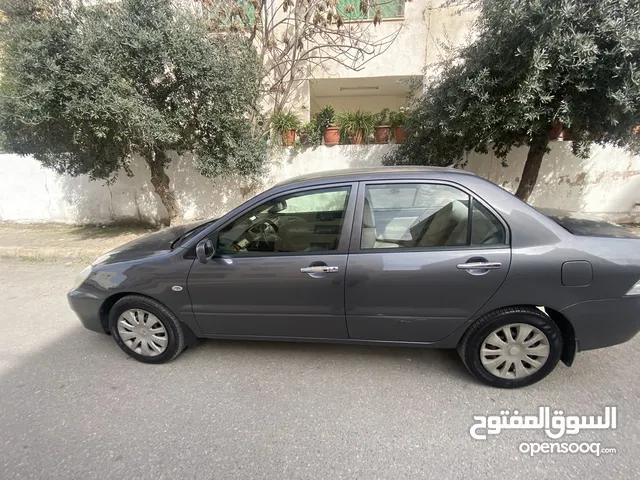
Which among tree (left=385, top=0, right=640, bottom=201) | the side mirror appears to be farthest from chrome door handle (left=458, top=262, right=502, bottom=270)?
tree (left=385, top=0, right=640, bottom=201)

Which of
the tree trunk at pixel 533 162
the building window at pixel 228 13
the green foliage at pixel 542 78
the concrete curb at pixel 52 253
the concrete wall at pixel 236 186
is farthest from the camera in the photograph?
the concrete wall at pixel 236 186

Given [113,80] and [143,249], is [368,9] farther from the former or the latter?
[143,249]

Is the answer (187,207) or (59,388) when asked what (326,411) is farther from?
(187,207)

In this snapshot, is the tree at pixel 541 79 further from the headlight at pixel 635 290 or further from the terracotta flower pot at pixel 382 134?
the headlight at pixel 635 290

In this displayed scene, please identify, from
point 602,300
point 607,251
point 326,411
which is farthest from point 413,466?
point 607,251

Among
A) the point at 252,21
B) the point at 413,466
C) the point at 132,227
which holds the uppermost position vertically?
the point at 252,21

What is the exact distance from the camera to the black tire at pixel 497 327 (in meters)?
2.08

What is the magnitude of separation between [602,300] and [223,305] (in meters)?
2.66

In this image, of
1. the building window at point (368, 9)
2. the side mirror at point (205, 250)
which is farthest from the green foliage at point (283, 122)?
the side mirror at point (205, 250)

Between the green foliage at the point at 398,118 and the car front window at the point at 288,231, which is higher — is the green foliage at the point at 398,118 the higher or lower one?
the higher one

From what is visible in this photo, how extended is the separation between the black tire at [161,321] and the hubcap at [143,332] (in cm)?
3

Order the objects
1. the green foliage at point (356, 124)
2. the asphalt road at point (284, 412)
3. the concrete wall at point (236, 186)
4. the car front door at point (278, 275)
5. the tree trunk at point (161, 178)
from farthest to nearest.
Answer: the green foliage at point (356, 124), the concrete wall at point (236, 186), the tree trunk at point (161, 178), the car front door at point (278, 275), the asphalt road at point (284, 412)

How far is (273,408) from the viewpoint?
2115 millimetres

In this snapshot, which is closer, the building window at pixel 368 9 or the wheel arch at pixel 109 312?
the wheel arch at pixel 109 312
